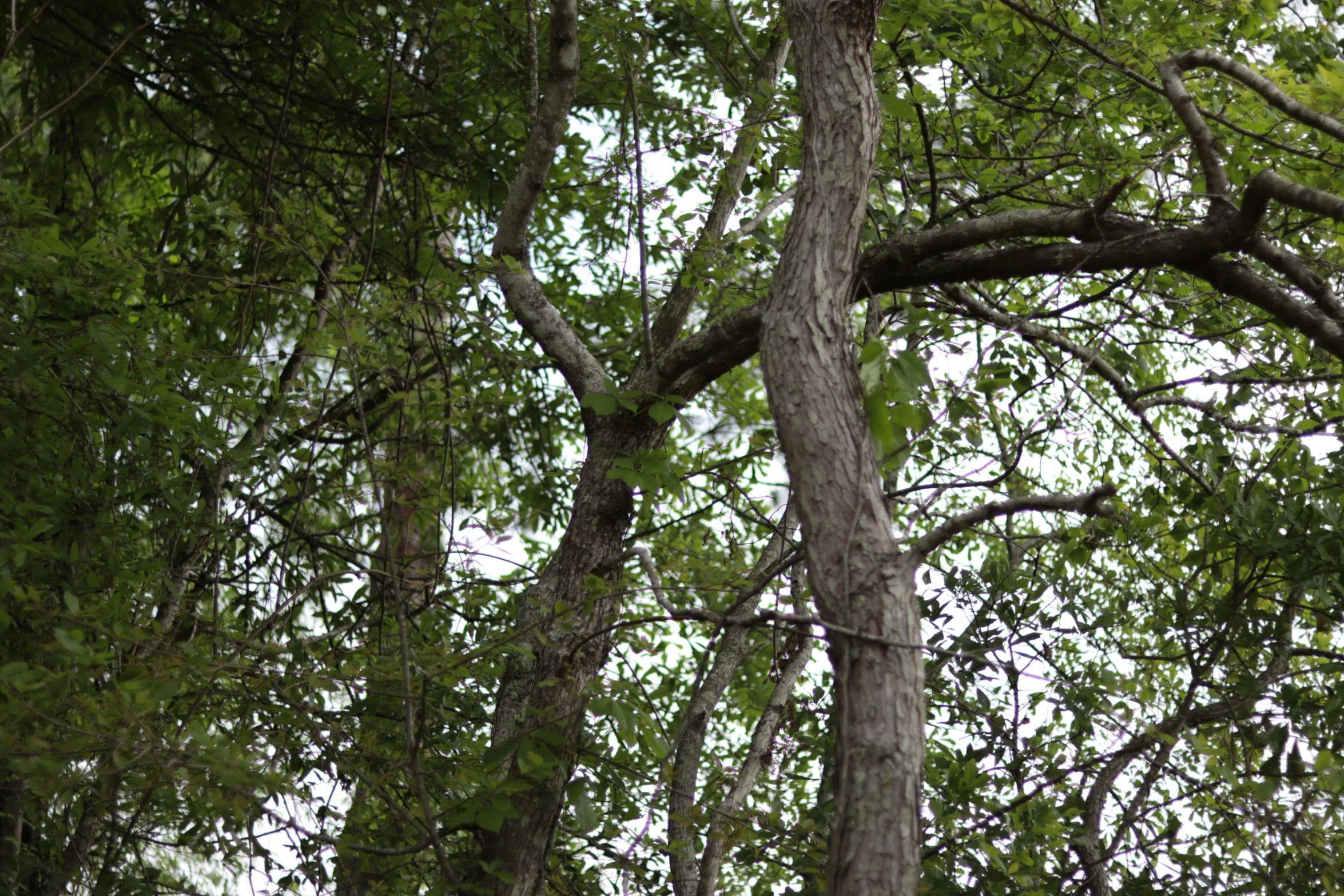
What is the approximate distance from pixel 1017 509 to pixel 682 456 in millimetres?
3722

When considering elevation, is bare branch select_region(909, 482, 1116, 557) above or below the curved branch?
below

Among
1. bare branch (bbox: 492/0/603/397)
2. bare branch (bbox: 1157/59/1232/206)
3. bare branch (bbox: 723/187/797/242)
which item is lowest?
bare branch (bbox: 1157/59/1232/206)

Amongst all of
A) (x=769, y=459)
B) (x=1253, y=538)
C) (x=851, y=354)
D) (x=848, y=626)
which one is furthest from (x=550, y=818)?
(x=769, y=459)

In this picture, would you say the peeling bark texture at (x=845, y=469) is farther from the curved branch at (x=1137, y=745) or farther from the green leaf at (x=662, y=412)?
the curved branch at (x=1137, y=745)

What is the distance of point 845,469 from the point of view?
2129mm

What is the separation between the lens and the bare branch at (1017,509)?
1901 millimetres

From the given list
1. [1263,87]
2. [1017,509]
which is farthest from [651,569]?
[1263,87]

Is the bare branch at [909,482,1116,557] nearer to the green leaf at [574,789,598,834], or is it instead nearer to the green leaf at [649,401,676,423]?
the green leaf at [574,789,598,834]

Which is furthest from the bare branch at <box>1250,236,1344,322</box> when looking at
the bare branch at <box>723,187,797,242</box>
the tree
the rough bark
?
the bare branch at <box>723,187,797,242</box>

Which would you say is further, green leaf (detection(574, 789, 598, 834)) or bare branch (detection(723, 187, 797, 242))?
bare branch (detection(723, 187, 797, 242))

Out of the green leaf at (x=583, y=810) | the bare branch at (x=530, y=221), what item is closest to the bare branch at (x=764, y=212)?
the bare branch at (x=530, y=221)

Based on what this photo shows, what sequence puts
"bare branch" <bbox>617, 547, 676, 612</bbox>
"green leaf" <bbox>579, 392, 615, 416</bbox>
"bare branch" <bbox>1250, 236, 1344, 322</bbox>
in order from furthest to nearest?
"green leaf" <bbox>579, 392, 615, 416</bbox> → "bare branch" <bbox>617, 547, 676, 612</bbox> → "bare branch" <bbox>1250, 236, 1344, 322</bbox>

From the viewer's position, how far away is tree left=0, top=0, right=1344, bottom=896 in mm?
2418

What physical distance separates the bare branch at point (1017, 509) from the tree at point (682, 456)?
0.01 m
